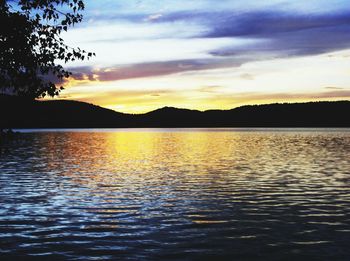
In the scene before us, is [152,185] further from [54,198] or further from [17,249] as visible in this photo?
[17,249]

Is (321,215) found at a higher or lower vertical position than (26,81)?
lower

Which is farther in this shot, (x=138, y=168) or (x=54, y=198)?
(x=138, y=168)

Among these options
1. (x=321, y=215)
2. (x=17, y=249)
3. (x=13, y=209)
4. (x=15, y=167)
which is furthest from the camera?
(x=15, y=167)

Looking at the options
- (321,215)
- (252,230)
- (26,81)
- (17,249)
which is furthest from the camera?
(321,215)

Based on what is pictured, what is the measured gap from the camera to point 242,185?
3538 centimetres

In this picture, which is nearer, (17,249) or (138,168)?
(17,249)

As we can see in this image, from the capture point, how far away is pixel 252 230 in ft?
66.9

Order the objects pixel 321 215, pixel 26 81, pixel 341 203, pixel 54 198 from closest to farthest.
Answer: pixel 26 81, pixel 321 215, pixel 341 203, pixel 54 198

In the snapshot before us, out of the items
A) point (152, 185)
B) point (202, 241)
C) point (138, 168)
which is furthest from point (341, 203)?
point (138, 168)

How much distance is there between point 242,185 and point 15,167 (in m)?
27.1

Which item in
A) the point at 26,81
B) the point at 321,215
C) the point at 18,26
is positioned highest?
the point at 18,26

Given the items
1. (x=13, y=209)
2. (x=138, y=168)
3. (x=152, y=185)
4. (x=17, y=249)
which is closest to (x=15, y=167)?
(x=138, y=168)

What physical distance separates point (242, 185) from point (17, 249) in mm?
21014

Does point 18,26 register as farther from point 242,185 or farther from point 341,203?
Result: point 242,185
